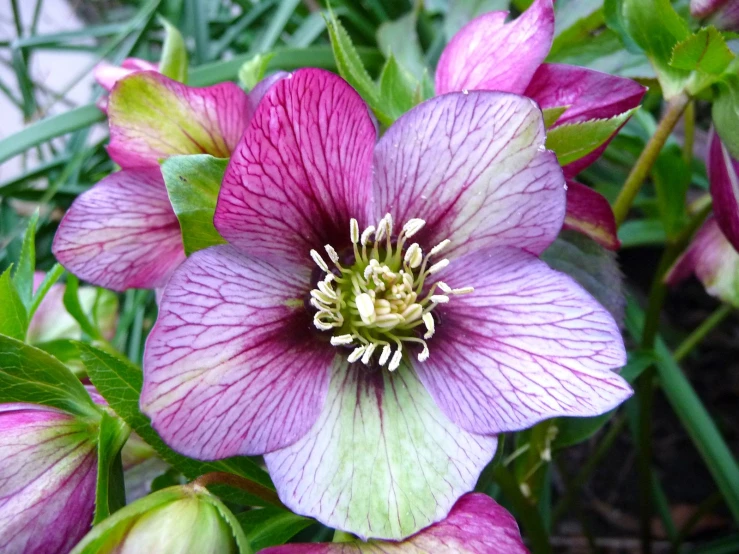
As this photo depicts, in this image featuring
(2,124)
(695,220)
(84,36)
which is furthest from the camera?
(2,124)

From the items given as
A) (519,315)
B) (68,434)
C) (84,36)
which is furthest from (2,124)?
(519,315)

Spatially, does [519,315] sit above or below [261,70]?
below

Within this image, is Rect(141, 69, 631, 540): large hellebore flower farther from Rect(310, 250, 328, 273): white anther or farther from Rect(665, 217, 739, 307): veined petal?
Rect(665, 217, 739, 307): veined petal

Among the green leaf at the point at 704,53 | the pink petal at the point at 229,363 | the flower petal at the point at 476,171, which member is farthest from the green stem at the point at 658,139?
the pink petal at the point at 229,363

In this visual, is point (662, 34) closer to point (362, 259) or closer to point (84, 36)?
point (362, 259)

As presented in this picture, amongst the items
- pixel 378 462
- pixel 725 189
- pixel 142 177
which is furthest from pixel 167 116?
pixel 725 189

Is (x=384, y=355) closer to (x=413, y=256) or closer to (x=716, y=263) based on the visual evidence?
(x=413, y=256)

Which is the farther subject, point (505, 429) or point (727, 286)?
point (727, 286)
